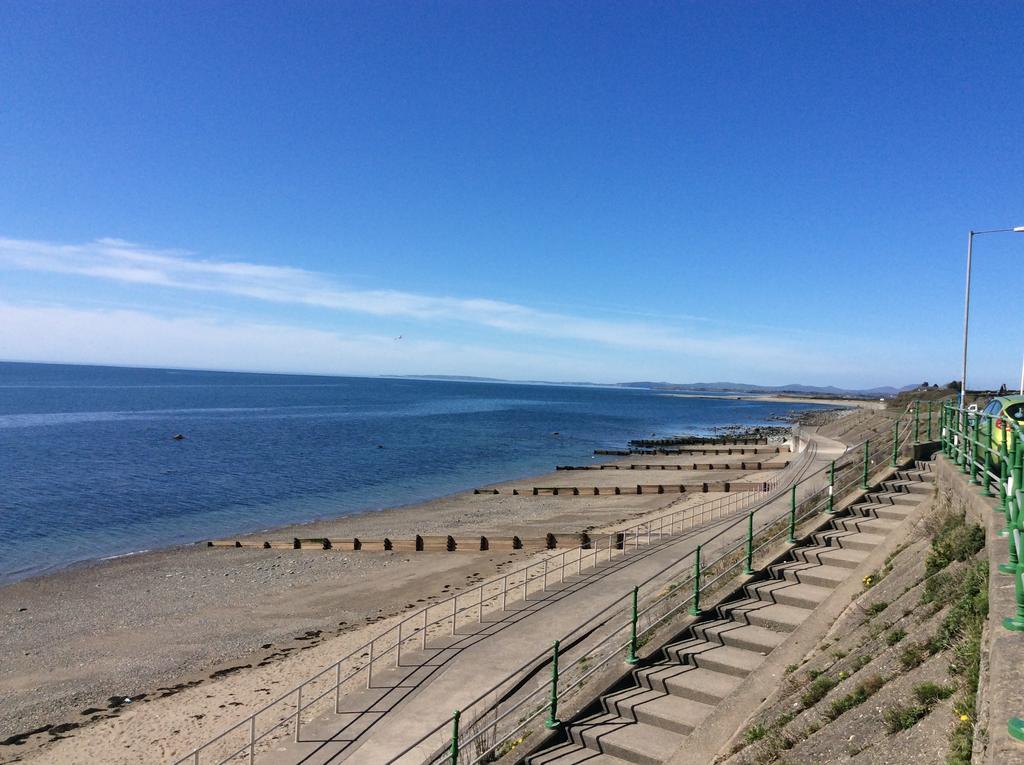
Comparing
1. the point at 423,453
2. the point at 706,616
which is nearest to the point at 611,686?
the point at 706,616

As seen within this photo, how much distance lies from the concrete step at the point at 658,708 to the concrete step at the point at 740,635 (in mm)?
1469

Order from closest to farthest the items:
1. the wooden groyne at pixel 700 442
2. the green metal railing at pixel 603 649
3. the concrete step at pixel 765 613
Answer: the green metal railing at pixel 603 649
the concrete step at pixel 765 613
the wooden groyne at pixel 700 442

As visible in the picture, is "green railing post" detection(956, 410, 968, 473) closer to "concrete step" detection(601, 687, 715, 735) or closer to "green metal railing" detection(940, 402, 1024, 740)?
"green metal railing" detection(940, 402, 1024, 740)

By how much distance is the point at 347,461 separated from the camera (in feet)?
194

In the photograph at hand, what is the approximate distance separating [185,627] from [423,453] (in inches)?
1844

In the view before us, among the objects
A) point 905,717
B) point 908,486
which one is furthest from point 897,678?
point 908,486

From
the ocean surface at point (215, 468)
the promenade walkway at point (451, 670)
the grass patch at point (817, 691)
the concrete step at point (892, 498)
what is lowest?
the ocean surface at point (215, 468)

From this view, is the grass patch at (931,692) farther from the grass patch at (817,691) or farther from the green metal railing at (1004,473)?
the grass patch at (817,691)

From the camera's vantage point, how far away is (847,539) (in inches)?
492

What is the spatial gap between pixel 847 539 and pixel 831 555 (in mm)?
799

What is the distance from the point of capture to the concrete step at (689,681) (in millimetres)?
8977

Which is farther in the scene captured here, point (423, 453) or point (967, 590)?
point (423, 453)

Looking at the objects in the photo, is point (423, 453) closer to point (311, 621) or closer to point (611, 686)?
point (311, 621)

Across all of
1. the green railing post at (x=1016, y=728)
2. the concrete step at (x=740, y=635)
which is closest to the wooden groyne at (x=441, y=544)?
the concrete step at (x=740, y=635)
